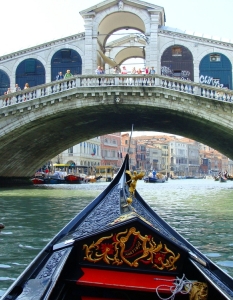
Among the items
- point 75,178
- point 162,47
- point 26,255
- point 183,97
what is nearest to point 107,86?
point 183,97

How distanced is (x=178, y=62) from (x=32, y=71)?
4.56 meters

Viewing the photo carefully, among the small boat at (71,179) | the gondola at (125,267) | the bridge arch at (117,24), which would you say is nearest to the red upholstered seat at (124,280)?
the gondola at (125,267)

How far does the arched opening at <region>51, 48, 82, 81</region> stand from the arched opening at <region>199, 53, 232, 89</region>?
3711 millimetres

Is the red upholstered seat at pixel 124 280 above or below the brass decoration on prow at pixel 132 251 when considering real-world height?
below

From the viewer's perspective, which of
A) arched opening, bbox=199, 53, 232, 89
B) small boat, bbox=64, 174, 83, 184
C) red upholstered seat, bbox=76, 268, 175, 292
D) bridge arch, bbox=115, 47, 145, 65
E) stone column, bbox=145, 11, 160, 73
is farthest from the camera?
small boat, bbox=64, 174, 83, 184

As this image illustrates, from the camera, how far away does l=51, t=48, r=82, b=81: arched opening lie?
42.5ft

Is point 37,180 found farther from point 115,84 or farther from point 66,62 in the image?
point 115,84

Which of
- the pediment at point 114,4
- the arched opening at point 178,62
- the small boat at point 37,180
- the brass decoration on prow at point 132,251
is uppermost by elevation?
the pediment at point 114,4

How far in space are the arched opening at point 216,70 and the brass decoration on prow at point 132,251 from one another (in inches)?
447

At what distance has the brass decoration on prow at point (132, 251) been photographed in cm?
175

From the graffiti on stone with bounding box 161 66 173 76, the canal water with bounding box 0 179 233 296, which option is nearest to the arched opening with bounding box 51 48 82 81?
the graffiti on stone with bounding box 161 66 173 76

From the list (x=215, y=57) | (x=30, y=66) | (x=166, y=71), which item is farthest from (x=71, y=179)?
(x=215, y=57)

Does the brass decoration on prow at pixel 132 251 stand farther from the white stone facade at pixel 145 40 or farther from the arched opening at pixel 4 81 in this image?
the arched opening at pixel 4 81

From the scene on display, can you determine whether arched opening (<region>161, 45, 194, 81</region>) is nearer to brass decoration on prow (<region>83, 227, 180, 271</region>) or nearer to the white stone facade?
the white stone facade
